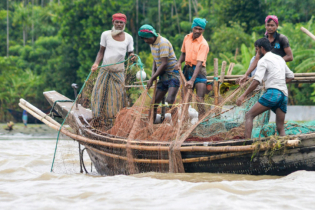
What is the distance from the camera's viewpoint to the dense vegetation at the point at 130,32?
1861cm

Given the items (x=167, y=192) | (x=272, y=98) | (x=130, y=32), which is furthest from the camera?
(x=130, y=32)

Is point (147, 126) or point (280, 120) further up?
point (280, 120)

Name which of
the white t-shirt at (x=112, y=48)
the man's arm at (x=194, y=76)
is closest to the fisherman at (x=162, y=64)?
the man's arm at (x=194, y=76)

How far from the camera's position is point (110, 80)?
695cm

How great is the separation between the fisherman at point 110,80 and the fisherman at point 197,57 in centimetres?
107

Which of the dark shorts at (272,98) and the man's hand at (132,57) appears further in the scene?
the man's hand at (132,57)

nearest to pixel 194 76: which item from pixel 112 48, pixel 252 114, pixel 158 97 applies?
pixel 158 97

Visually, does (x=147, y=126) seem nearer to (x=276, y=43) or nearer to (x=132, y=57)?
(x=132, y=57)

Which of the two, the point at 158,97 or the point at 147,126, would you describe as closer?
the point at 147,126

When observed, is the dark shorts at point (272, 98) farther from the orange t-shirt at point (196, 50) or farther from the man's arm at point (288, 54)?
the orange t-shirt at point (196, 50)

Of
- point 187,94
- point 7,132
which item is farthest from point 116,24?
point 7,132

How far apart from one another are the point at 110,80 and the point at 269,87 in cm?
279

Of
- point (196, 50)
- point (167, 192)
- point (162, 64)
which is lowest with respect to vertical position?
point (167, 192)

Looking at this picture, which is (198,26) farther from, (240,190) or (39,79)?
(39,79)
